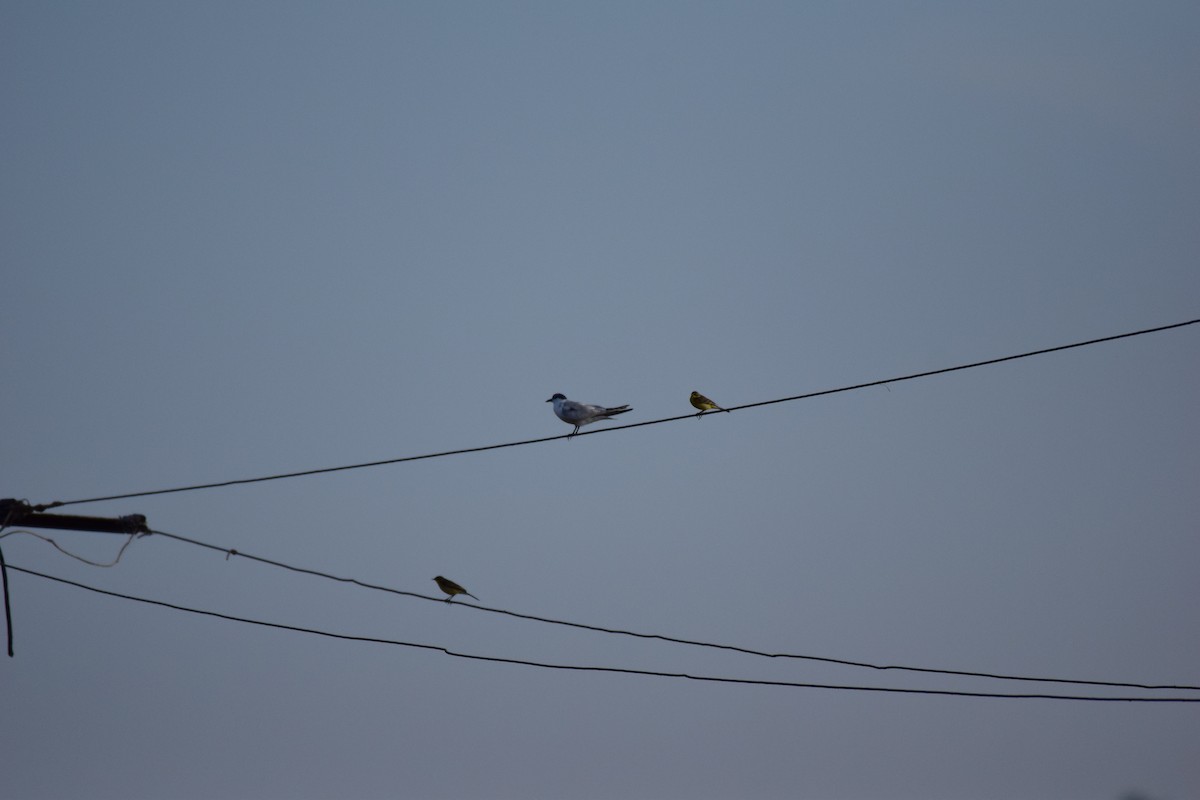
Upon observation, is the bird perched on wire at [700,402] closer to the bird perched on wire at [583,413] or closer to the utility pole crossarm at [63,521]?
the bird perched on wire at [583,413]

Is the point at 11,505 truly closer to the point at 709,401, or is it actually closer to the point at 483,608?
the point at 483,608

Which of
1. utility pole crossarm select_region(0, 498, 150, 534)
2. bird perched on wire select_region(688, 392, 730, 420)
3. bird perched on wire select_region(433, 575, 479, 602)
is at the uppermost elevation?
bird perched on wire select_region(688, 392, 730, 420)

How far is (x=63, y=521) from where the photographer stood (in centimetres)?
1173

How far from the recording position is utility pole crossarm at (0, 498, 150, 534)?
1174cm

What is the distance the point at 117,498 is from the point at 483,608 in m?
3.32

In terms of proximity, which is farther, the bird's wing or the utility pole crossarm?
the bird's wing

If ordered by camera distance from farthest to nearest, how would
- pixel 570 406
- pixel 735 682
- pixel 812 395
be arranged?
1. pixel 570 406
2. pixel 735 682
3. pixel 812 395

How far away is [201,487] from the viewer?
1206cm

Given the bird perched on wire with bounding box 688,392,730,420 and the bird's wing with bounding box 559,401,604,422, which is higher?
the bird perched on wire with bounding box 688,392,730,420

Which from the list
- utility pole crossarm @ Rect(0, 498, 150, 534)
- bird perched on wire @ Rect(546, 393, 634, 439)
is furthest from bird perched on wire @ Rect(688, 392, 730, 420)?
utility pole crossarm @ Rect(0, 498, 150, 534)

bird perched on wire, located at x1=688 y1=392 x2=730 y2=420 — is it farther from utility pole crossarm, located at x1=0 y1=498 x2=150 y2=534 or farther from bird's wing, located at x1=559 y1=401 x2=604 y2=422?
utility pole crossarm, located at x1=0 y1=498 x2=150 y2=534

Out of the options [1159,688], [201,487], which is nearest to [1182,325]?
[1159,688]

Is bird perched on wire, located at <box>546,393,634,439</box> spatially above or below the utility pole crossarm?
above

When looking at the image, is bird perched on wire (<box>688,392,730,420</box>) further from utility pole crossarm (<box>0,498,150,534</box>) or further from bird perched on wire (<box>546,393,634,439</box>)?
utility pole crossarm (<box>0,498,150,534</box>)
